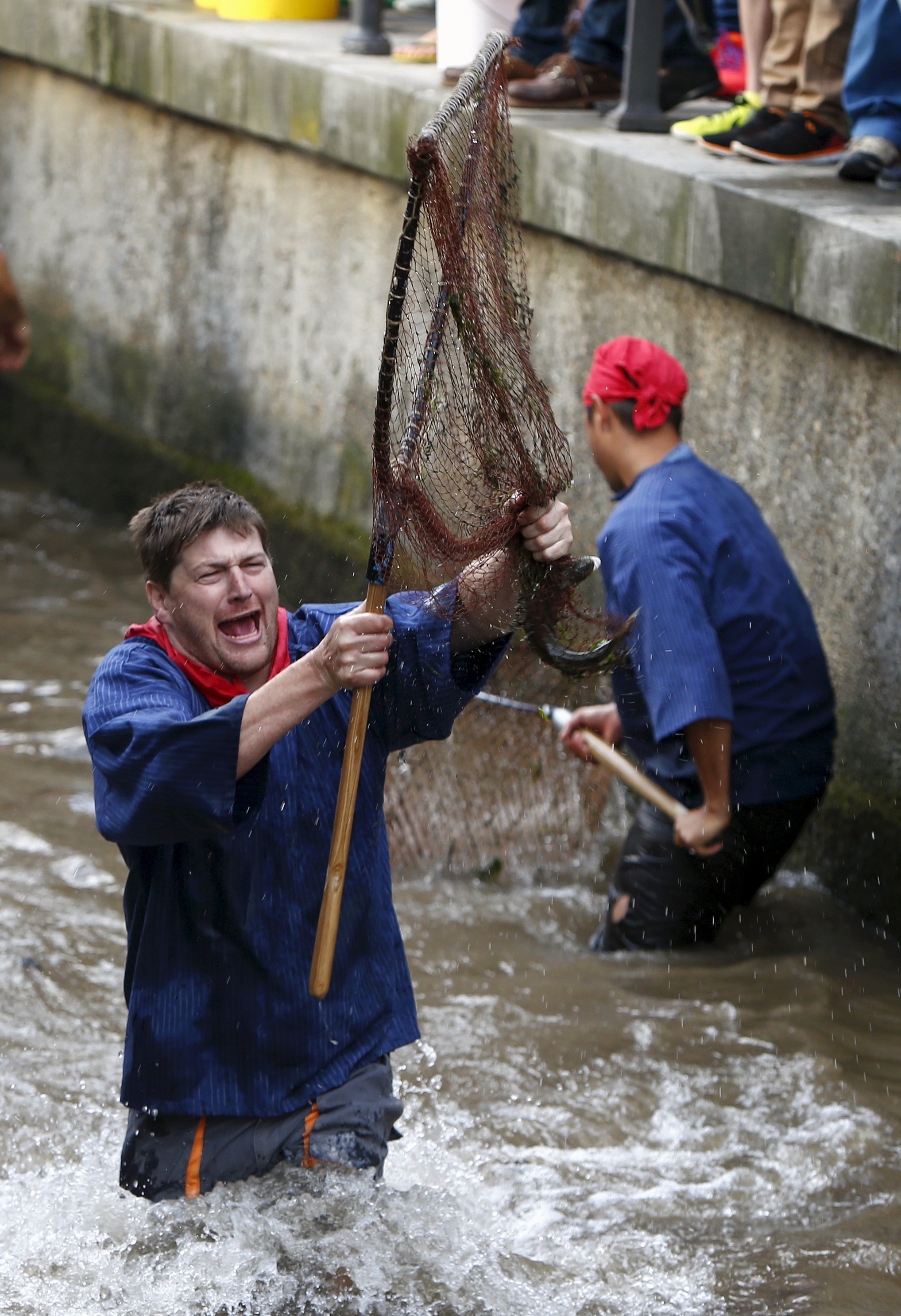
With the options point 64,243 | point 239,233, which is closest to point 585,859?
point 239,233

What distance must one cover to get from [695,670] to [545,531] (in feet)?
4.81

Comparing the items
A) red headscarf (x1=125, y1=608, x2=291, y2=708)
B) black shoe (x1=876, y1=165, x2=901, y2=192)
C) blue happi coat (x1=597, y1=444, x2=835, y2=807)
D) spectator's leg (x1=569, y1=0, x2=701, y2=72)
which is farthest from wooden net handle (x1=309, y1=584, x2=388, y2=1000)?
spectator's leg (x1=569, y1=0, x2=701, y2=72)

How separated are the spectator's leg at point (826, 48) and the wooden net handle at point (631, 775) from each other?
7.93 ft

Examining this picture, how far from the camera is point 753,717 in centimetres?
482

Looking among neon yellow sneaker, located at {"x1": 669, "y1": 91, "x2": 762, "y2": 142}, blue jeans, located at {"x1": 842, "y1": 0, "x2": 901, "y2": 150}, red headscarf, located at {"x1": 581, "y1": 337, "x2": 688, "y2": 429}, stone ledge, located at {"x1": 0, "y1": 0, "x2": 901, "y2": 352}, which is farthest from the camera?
neon yellow sneaker, located at {"x1": 669, "y1": 91, "x2": 762, "y2": 142}

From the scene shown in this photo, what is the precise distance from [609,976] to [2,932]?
187cm

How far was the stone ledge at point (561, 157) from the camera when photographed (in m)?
5.04

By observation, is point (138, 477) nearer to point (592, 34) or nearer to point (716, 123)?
point (592, 34)

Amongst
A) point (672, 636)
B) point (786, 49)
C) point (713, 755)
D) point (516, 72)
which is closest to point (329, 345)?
point (516, 72)

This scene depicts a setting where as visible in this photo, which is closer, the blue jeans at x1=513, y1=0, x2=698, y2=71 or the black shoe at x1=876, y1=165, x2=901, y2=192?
the black shoe at x1=876, y1=165, x2=901, y2=192

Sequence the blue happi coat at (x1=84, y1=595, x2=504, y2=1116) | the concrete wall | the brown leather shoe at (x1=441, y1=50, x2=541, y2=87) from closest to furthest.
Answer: the blue happi coat at (x1=84, y1=595, x2=504, y2=1116), the concrete wall, the brown leather shoe at (x1=441, y1=50, x2=541, y2=87)

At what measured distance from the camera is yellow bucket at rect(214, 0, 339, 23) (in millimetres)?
8719

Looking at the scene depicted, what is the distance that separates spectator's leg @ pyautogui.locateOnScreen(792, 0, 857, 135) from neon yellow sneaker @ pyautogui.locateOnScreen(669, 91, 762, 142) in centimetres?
25

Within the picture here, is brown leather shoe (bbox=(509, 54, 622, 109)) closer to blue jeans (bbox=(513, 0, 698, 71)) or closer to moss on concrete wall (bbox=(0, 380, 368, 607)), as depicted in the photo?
blue jeans (bbox=(513, 0, 698, 71))
